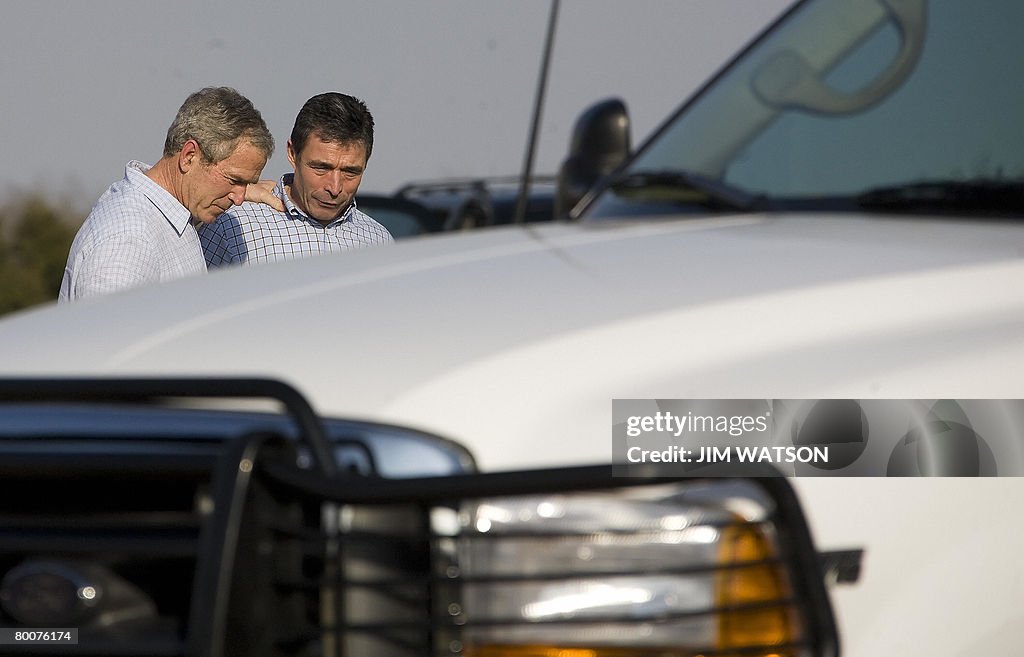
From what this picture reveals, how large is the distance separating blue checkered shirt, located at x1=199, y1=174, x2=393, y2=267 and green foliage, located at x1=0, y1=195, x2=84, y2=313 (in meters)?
22.5

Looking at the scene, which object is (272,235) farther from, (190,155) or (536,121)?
(536,121)

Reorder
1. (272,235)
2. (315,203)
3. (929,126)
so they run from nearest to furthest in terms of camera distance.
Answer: (929,126) < (272,235) < (315,203)

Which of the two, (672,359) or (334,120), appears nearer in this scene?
(672,359)

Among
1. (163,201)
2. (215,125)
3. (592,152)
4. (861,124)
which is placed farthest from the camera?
(215,125)

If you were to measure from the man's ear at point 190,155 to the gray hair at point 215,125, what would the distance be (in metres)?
0.01

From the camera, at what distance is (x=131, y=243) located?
443 centimetres

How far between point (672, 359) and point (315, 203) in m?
3.65

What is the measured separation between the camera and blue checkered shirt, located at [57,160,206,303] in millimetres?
4376

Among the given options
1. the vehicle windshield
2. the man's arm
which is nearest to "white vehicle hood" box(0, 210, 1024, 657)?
the vehicle windshield

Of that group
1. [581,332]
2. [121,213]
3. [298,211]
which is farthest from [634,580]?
[298,211]

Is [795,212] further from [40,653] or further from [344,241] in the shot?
[344,241]

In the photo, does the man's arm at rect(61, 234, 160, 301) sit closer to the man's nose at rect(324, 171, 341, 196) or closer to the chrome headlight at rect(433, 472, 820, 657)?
the man's nose at rect(324, 171, 341, 196)

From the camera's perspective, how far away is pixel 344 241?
513 cm

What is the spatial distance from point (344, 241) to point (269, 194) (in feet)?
1.59
